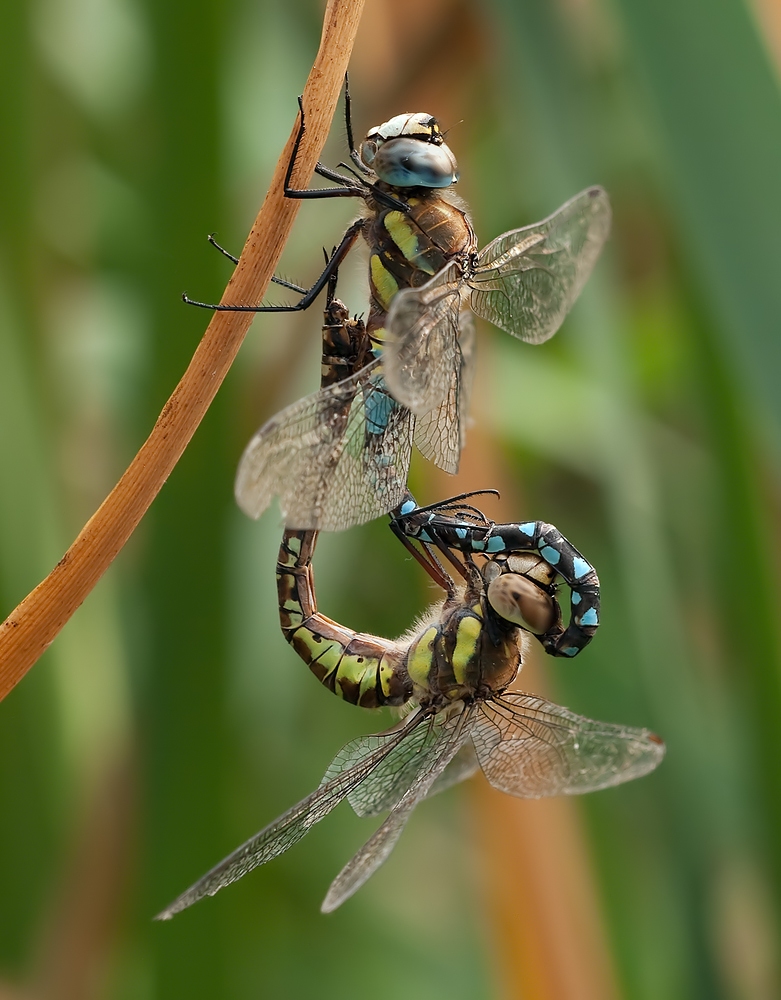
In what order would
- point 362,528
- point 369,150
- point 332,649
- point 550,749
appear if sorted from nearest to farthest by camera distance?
point 369,150
point 332,649
point 550,749
point 362,528

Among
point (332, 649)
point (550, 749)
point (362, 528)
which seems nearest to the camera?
point (332, 649)

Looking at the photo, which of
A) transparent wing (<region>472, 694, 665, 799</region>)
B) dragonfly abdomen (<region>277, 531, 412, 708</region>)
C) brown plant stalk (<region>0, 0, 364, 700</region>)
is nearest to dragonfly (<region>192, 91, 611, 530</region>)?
brown plant stalk (<region>0, 0, 364, 700</region>)

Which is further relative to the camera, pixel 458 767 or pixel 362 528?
pixel 362 528

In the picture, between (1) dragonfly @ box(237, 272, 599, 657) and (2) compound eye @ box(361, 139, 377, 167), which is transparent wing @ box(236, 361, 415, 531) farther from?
(2) compound eye @ box(361, 139, 377, 167)

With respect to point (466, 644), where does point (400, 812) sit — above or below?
below

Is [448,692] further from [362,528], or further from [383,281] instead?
[362,528]

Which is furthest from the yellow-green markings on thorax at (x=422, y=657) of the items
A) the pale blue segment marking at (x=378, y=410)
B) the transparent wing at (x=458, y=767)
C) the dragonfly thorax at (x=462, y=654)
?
the pale blue segment marking at (x=378, y=410)

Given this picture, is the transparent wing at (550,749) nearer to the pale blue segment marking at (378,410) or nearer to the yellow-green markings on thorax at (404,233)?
the pale blue segment marking at (378,410)

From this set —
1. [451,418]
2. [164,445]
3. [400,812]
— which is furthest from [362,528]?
[164,445]
